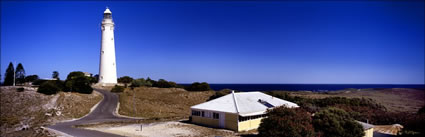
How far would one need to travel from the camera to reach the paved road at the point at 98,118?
Answer: 1836 centimetres

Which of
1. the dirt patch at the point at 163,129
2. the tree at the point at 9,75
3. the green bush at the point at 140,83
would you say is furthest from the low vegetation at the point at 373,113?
the tree at the point at 9,75

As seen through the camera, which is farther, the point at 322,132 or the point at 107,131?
the point at 107,131

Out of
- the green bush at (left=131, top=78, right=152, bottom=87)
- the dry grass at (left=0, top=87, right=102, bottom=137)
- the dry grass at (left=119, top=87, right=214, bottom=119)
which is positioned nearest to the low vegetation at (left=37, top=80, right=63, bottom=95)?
the dry grass at (left=0, top=87, right=102, bottom=137)

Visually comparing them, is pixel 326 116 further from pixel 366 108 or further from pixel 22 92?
pixel 22 92

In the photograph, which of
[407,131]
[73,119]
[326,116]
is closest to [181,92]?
[73,119]

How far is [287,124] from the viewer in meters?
14.8

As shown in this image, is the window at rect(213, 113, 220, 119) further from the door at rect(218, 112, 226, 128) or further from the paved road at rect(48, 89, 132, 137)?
the paved road at rect(48, 89, 132, 137)

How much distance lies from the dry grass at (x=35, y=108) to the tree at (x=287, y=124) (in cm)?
1588

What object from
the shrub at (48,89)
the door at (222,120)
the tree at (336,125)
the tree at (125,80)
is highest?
the tree at (125,80)

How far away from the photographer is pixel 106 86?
42.8m

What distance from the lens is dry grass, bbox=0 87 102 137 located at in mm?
22469

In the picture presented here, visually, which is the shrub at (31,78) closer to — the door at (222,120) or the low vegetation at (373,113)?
the door at (222,120)

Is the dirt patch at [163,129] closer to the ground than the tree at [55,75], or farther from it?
closer to the ground

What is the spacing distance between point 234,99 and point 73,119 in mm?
15103
